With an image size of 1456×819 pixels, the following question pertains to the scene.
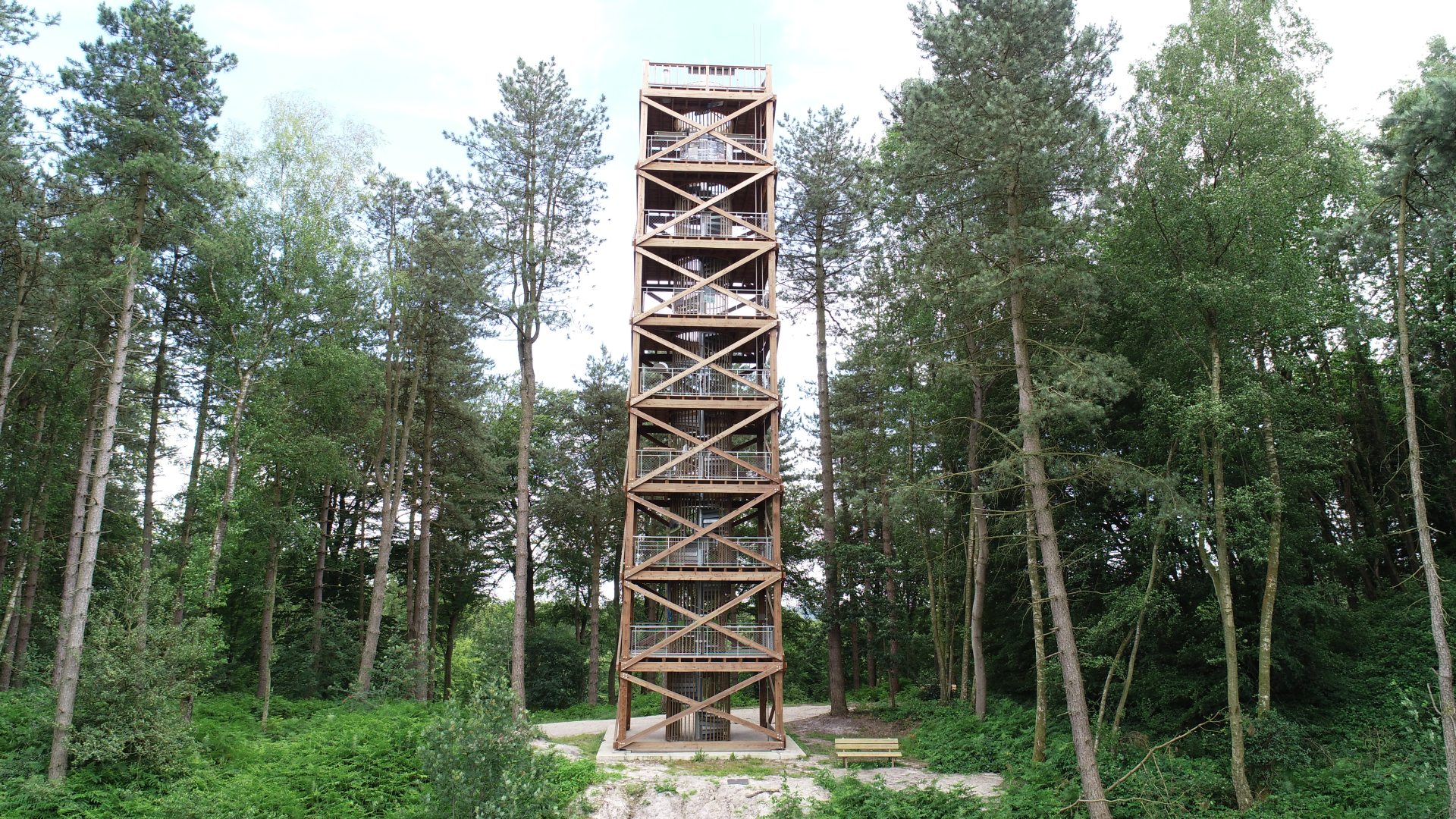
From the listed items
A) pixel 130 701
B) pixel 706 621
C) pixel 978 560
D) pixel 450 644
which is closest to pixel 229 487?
pixel 130 701

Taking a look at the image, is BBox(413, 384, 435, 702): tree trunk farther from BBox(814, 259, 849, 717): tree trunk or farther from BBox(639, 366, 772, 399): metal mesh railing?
BBox(814, 259, 849, 717): tree trunk

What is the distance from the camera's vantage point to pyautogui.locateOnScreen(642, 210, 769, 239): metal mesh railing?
2316 centimetres

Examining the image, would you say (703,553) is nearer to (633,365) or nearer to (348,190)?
(633,365)

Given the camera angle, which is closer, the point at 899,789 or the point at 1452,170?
the point at 1452,170

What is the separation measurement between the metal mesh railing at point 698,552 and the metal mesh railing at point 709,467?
59.9 inches

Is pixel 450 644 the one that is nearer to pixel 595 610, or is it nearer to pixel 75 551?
pixel 595 610

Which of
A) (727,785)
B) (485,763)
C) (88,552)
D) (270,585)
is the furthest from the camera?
(270,585)

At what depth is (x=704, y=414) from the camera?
22703 mm

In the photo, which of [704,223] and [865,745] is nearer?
[865,745]

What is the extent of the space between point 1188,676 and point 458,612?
28132 millimetres

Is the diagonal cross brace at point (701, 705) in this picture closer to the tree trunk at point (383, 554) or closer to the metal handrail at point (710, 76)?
the tree trunk at point (383, 554)

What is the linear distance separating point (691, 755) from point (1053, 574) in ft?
30.7

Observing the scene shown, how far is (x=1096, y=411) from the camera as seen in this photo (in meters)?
12.6

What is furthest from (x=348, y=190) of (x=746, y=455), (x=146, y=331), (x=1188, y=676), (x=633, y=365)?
(x=1188, y=676)
